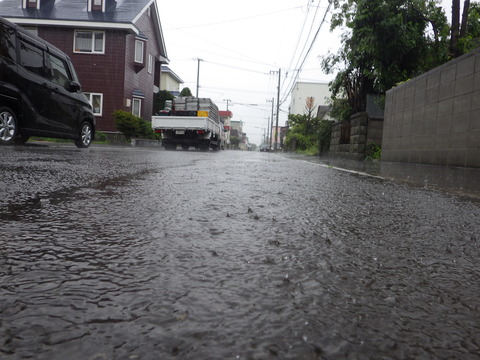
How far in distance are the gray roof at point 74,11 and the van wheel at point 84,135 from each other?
1773 centimetres

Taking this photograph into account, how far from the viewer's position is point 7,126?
321 inches

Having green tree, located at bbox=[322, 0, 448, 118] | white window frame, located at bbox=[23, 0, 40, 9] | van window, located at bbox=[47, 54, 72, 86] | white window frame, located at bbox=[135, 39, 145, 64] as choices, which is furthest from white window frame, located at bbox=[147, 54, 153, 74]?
van window, located at bbox=[47, 54, 72, 86]

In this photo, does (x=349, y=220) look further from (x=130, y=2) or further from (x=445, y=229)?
(x=130, y=2)

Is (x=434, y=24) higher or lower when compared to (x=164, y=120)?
higher

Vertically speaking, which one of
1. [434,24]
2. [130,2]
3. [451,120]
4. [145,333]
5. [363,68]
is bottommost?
[145,333]

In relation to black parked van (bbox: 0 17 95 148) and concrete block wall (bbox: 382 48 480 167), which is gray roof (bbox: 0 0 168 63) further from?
concrete block wall (bbox: 382 48 480 167)

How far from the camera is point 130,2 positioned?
2989cm

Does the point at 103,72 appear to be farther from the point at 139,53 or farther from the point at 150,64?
the point at 150,64

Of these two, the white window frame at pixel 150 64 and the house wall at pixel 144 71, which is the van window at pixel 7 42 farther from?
the white window frame at pixel 150 64

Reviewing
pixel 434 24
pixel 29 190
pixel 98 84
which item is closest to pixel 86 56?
pixel 98 84

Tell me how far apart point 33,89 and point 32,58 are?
27.1 inches

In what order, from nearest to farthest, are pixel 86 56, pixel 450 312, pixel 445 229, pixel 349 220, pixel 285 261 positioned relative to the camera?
pixel 450 312
pixel 285 261
pixel 445 229
pixel 349 220
pixel 86 56

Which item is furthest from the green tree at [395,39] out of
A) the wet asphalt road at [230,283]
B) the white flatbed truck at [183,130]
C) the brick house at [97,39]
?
the brick house at [97,39]

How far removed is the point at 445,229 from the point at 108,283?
1.91 metres
